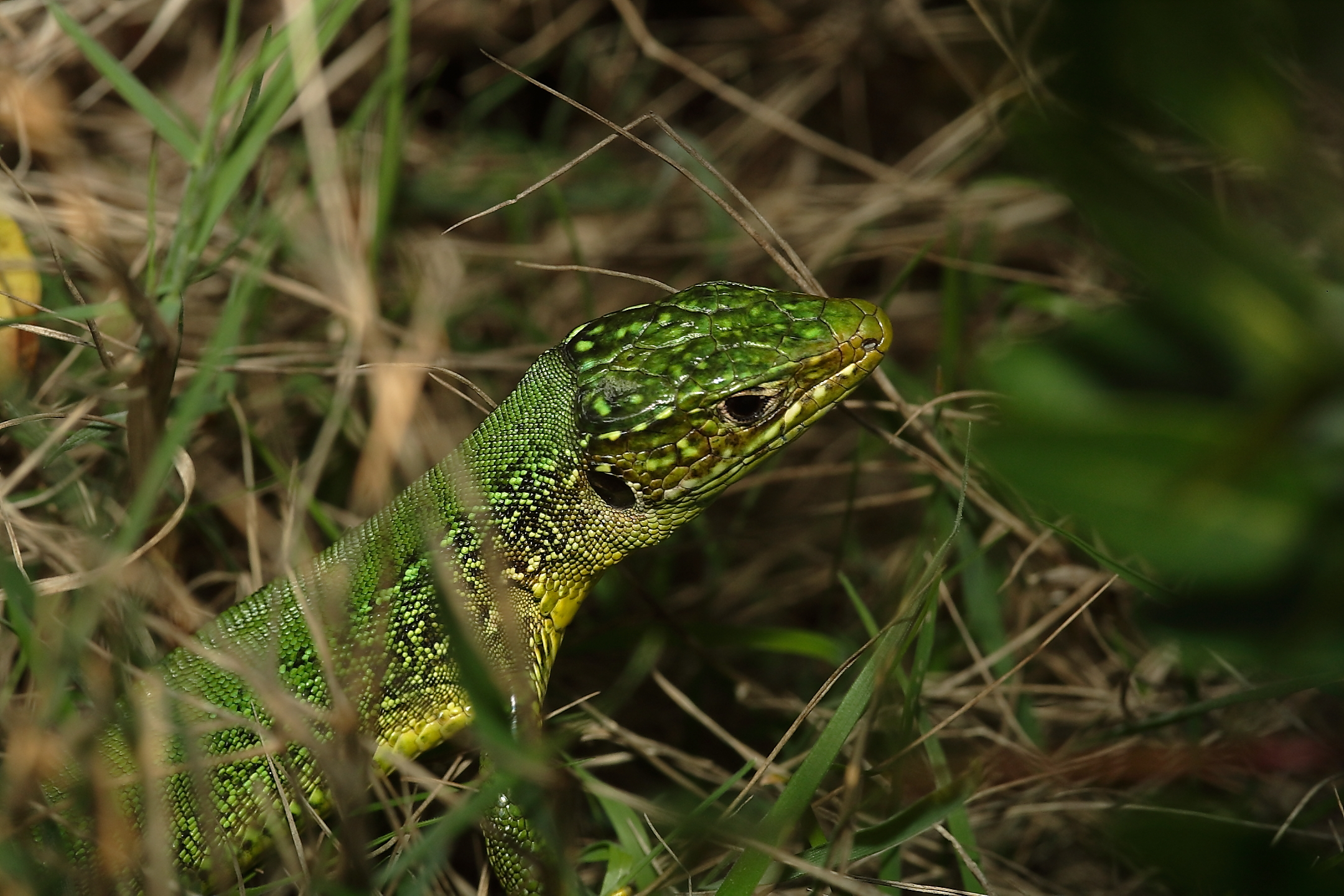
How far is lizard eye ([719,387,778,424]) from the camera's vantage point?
236 centimetres

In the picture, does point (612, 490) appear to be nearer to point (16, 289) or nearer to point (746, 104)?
point (16, 289)

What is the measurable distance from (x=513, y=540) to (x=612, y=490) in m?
0.28

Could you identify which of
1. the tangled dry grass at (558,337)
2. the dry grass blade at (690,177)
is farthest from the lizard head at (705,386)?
the tangled dry grass at (558,337)

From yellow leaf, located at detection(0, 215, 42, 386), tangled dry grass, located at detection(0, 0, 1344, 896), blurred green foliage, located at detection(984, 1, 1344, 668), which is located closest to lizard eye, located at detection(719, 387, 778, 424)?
tangled dry grass, located at detection(0, 0, 1344, 896)

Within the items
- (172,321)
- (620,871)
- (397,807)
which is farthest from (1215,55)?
(172,321)

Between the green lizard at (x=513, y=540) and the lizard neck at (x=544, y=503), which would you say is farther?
the lizard neck at (x=544, y=503)

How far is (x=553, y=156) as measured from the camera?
4285mm

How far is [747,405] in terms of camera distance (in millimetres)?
2389

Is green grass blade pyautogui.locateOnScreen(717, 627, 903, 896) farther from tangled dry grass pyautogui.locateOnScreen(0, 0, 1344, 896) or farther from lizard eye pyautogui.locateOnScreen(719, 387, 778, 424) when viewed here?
lizard eye pyautogui.locateOnScreen(719, 387, 778, 424)

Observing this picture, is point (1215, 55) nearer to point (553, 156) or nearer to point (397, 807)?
point (397, 807)

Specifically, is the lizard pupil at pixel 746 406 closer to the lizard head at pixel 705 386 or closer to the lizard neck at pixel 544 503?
the lizard head at pixel 705 386

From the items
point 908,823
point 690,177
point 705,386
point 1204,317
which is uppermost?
point 1204,317

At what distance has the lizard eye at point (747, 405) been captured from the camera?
236cm

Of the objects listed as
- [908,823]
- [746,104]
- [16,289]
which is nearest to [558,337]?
[746,104]
